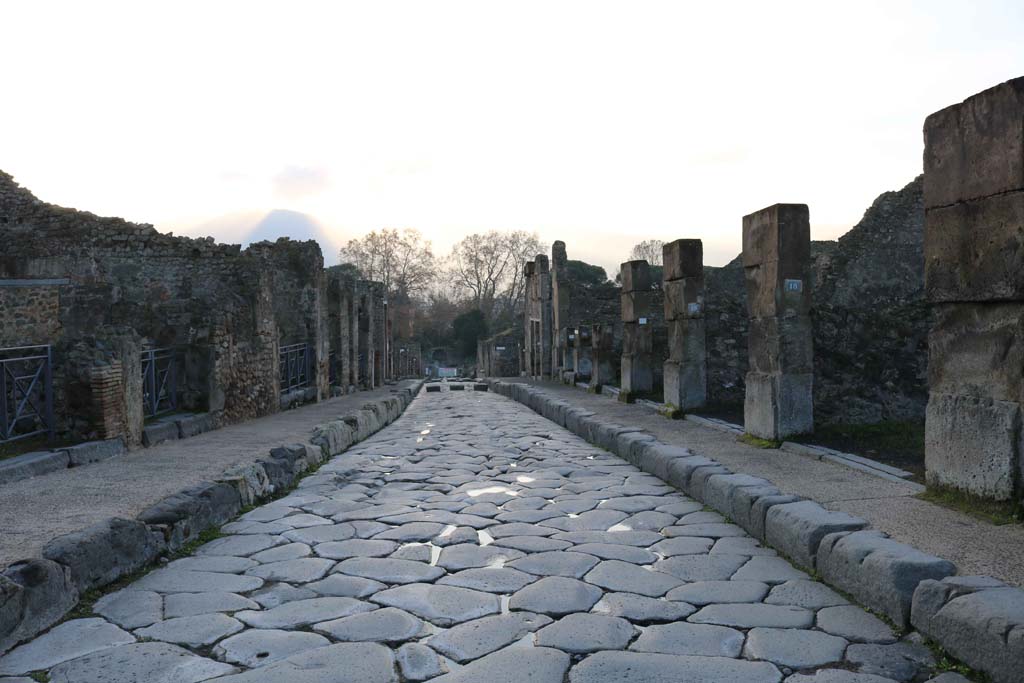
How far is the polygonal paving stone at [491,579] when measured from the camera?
420 centimetres

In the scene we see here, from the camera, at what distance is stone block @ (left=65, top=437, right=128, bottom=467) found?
25.0 feet

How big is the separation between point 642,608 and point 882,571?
44.9 inches

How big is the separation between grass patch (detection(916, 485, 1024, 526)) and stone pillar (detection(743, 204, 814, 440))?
10.3 ft

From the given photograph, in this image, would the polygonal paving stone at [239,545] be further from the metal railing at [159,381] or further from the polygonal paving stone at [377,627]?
the metal railing at [159,381]

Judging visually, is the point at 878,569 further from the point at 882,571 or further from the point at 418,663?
the point at 418,663

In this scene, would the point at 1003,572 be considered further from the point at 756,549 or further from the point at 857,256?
the point at 857,256

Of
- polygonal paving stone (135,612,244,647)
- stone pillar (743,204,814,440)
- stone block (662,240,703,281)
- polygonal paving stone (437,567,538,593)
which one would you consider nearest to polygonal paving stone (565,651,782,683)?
polygonal paving stone (437,567,538,593)

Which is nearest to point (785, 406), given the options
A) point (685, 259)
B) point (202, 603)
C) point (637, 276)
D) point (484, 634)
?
point (685, 259)

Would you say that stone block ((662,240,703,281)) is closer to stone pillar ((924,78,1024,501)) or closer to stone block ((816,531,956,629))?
stone pillar ((924,78,1024,501))

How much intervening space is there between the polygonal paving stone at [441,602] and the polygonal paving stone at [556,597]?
14 cm

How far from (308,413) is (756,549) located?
10692mm

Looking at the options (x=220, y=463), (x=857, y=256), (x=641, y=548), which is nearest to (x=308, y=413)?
(x=220, y=463)

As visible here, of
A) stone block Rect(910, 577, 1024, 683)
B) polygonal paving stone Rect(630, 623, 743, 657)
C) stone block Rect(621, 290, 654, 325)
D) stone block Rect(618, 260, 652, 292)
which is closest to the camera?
stone block Rect(910, 577, 1024, 683)

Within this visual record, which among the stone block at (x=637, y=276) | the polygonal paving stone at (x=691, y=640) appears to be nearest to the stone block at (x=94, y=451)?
the polygonal paving stone at (x=691, y=640)
